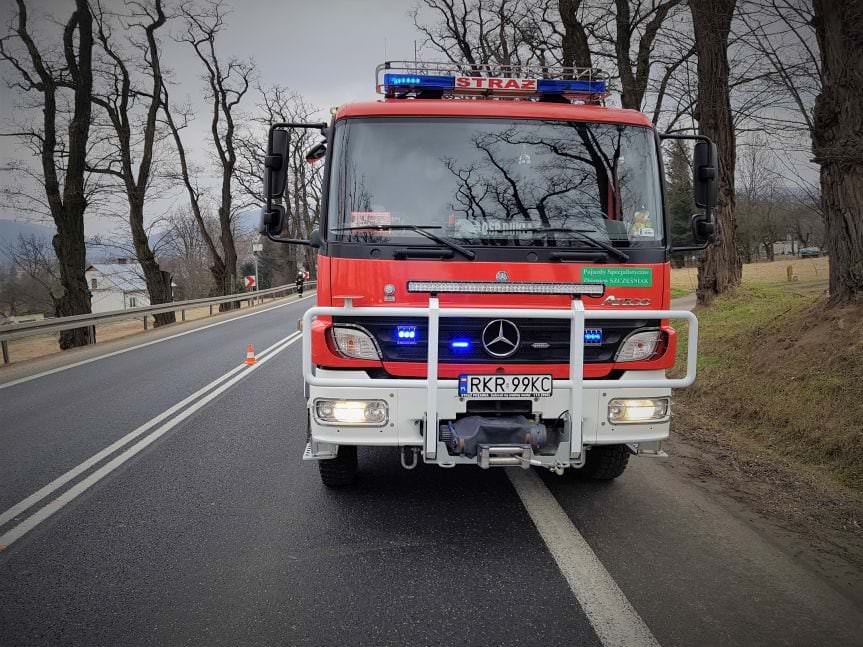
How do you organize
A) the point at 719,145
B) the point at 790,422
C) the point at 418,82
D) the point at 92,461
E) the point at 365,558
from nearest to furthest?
the point at 365,558, the point at 418,82, the point at 92,461, the point at 790,422, the point at 719,145

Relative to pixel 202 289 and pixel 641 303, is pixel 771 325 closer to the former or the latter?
pixel 641 303

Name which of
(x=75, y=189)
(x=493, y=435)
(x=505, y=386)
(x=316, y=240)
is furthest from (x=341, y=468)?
(x=75, y=189)

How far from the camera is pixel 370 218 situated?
3.85m

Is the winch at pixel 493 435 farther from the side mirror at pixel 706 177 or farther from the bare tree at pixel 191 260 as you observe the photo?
the bare tree at pixel 191 260

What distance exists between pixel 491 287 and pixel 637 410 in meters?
1.17

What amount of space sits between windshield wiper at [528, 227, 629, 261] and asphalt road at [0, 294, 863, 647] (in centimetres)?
169

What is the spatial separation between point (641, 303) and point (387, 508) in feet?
7.01

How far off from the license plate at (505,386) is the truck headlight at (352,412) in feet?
1.59

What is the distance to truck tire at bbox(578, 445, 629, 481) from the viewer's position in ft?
14.5

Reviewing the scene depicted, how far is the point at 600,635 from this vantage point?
105 inches

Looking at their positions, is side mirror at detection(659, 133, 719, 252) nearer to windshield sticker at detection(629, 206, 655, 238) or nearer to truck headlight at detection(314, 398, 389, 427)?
windshield sticker at detection(629, 206, 655, 238)

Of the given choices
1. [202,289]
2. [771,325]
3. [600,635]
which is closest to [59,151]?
[771,325]

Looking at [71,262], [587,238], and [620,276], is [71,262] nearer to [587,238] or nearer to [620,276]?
[587,238]

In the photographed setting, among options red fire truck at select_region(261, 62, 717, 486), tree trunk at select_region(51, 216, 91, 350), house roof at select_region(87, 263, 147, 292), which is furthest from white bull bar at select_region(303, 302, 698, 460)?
house roof at select_region(87, 263, 147, 292)
